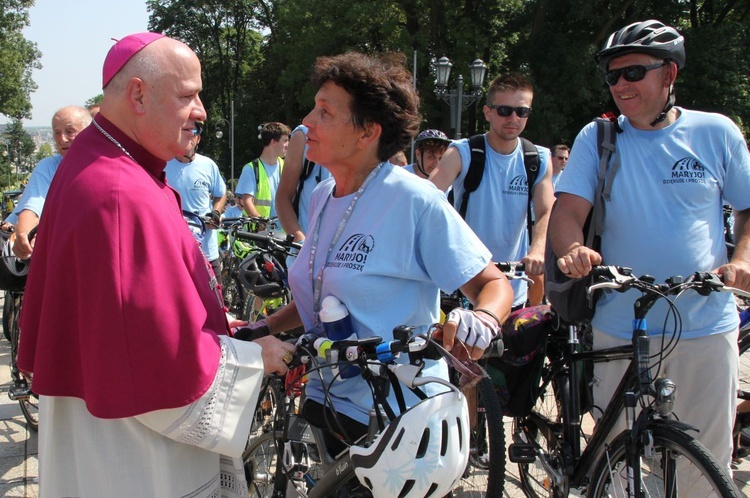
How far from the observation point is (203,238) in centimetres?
600

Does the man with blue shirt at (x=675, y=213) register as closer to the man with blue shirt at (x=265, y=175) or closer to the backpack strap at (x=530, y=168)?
the backpack strap at (x=530, y=168)

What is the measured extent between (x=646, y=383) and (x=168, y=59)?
6.34 feet

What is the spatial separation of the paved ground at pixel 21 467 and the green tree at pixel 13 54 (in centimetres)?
4087

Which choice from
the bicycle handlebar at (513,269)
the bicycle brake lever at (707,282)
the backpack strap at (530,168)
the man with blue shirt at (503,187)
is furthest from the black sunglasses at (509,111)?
the bicycle brake lever at (707,282)

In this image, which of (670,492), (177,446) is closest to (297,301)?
(177,446)

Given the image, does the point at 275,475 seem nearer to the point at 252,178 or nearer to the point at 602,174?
the point at 602,174

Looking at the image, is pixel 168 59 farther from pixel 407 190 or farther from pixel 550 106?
pixel 550 106

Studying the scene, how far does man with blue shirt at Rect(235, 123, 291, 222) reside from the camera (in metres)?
7.23

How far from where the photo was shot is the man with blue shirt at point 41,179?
14.1 feet

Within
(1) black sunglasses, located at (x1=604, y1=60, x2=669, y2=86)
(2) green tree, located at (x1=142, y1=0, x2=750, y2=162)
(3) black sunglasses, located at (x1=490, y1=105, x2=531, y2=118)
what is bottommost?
(3) black sunglasses, located at (x1=490, y1=105, x2=531, y2=118)

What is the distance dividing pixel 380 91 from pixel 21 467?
11.1 feet

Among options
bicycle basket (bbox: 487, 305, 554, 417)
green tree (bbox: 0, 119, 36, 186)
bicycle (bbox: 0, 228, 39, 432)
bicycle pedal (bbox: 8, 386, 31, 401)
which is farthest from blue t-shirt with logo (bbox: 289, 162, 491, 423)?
green tree (bbox: 0, 119, 36, 186)

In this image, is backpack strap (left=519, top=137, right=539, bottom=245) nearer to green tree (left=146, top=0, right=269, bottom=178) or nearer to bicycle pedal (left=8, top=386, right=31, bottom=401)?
bicycle pedal (left=8, top=386, right=31, bottom=401)

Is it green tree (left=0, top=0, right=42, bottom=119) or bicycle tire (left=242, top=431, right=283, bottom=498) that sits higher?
green tree (left=0, top=0, right=42, bottom=119)
